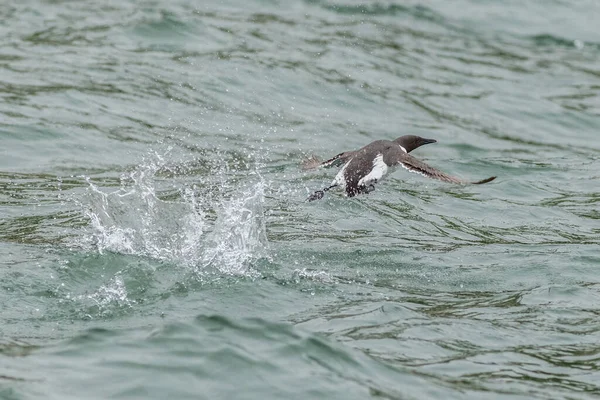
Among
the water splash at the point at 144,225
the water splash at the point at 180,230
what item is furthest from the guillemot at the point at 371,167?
the water splash at the point at 144,225

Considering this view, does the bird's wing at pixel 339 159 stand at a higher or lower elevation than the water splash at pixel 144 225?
higher

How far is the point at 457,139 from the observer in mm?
13250

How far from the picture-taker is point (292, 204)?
32.8 ft

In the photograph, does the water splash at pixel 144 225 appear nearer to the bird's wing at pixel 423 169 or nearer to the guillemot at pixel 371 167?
the guillemot at pixel 371 167

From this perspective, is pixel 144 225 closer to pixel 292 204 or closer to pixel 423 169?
pixel 292 204

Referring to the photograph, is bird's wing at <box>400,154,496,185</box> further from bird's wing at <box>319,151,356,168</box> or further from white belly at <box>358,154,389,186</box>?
bird's wing at <box>319,151,356,168</box>

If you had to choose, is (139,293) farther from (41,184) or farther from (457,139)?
(457,139)

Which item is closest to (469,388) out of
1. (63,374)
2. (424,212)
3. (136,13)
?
(63,374)

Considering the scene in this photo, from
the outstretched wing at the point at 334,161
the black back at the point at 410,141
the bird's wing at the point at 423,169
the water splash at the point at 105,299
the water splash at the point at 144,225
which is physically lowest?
the water splash at the point at 105,299

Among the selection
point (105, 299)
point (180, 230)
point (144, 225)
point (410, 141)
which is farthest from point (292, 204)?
point (105, 299)

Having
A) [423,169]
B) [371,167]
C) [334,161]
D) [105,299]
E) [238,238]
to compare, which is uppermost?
[423,169]

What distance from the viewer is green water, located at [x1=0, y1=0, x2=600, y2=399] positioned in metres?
5.97

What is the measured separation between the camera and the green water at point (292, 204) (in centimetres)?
597

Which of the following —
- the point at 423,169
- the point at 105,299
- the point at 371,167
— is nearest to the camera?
the point at 105,299
